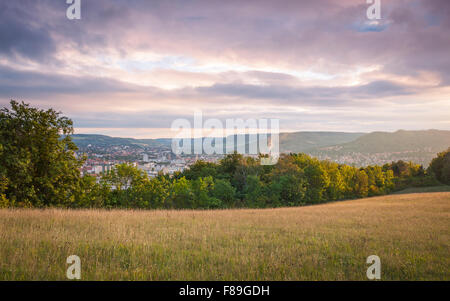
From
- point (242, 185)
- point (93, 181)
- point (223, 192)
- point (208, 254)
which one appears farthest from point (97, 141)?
point (208, 254)

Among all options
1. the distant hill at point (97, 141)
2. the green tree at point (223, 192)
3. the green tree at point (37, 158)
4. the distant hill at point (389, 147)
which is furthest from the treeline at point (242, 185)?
the distant hill at point (389, 147)

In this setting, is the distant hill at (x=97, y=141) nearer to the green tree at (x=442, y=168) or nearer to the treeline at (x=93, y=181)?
the treeline at (x=93, y=181)

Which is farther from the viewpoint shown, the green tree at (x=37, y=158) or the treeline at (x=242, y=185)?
the treeline at (x=242, y=185)

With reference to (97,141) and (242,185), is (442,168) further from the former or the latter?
(97,141)

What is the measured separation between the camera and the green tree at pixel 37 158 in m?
16.7

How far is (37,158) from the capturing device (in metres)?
17.8

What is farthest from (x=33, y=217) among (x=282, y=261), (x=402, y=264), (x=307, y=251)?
(x=402, y=264)

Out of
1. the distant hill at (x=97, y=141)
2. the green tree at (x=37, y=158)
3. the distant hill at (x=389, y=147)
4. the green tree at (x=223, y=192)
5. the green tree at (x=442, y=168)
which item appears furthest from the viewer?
the distant hill at (x=389, y=147)

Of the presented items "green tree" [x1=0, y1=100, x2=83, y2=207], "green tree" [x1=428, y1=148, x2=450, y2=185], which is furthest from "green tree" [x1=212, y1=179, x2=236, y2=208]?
"green tree" [x1=428, y1=148, x2=450, y2=185]

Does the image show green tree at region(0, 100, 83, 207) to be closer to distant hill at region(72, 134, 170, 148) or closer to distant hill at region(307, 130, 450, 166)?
distant hill at region(72, 134, 170, 148)

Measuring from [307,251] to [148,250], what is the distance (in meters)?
4.98

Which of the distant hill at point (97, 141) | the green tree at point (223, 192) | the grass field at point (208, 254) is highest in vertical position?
the distant hill at point (97, 141)

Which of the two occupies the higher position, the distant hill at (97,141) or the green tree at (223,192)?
the distant hill at (97,141)
